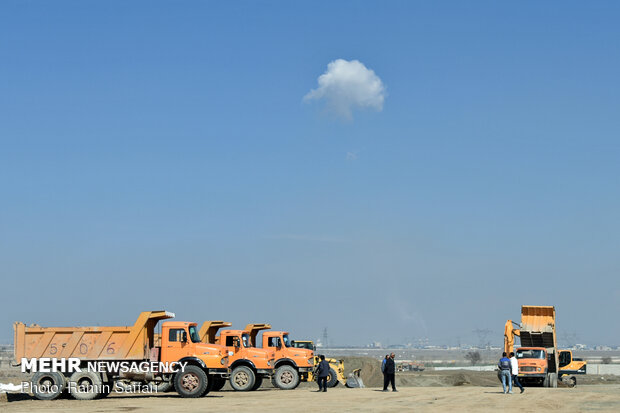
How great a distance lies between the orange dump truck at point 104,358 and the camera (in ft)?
94.8

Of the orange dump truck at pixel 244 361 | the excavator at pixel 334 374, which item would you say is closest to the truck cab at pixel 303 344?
the excavator at pixel 334 374

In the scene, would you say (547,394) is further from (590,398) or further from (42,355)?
(42,355)

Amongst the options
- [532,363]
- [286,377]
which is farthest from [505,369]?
[286,377]

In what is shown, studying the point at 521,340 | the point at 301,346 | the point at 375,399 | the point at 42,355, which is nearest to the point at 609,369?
the point at 521,340

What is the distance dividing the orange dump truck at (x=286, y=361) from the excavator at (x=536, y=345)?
10.6 m

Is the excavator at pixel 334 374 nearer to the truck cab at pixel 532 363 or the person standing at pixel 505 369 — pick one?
the truck cab at pixel 532 363

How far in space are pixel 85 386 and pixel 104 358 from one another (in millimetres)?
1198

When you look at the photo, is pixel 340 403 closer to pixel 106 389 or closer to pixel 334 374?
pixel 106 389

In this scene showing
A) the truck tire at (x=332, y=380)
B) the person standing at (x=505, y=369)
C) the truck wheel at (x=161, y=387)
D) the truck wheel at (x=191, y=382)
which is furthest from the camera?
the truck tire at (x=332, y=380)

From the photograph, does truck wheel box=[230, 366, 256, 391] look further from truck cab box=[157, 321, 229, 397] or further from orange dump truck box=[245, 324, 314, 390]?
truck cab box=[157, 321, 229, 397]

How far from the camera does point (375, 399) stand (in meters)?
29.5

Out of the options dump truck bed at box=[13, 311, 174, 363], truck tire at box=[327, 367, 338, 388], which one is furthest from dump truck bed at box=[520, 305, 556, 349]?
dump truck bed at box=[13, 311, 174, 363]

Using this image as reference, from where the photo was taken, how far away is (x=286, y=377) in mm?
36562

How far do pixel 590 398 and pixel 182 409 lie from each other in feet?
51.9
